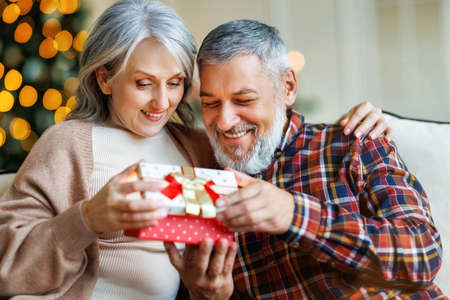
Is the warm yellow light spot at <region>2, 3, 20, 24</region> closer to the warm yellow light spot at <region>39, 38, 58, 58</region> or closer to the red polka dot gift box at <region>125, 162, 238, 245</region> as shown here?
the warm yellow light spot at <region>39, 38, 58, 58</region>

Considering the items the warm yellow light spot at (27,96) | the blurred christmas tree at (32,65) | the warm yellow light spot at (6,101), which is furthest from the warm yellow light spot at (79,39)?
the warm yellow light spot at (6,101)

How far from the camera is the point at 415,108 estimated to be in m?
3.91

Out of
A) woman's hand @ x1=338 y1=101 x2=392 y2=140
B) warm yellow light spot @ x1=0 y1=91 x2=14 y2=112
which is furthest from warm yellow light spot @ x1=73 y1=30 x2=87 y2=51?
woman's hand @ x1=338 y1=101 x2=392 y2=140

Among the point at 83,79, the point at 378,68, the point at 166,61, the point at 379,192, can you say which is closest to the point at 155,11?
the point at 166,61

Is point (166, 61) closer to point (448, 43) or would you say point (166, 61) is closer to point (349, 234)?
point (349, 234)

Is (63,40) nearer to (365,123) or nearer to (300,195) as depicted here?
(365,123)

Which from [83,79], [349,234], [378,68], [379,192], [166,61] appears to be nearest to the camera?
[349,234]

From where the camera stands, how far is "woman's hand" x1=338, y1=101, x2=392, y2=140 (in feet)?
4.93

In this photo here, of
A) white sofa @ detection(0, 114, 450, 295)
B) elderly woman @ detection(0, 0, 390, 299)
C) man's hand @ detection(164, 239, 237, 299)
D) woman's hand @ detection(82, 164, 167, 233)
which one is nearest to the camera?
woman's hand @ detection(82, 164, 167, 233)

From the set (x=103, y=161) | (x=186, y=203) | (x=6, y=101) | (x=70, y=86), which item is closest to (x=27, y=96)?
(x=6, y=101)

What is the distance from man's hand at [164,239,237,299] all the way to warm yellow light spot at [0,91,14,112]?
2.13 metres

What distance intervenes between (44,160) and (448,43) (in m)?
3.32

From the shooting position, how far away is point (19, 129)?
Answer: 2994 mm

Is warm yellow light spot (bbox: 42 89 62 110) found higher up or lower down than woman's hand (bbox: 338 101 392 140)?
lower down
